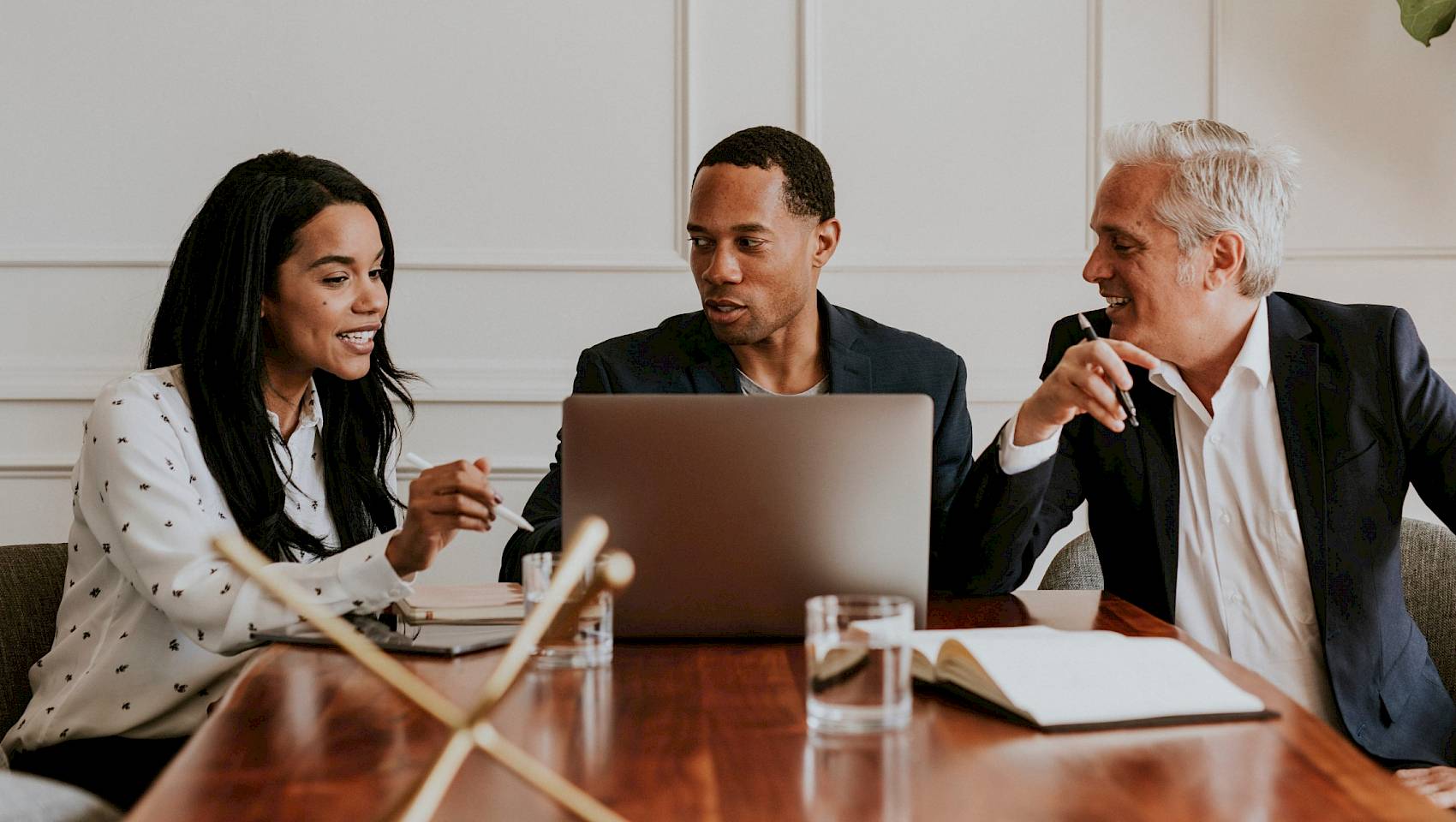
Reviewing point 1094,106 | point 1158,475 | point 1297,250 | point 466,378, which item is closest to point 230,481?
point 466,378

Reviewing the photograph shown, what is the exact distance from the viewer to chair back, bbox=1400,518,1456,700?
1846mm

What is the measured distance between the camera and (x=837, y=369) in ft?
6.91

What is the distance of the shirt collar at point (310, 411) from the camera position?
6.52 feet

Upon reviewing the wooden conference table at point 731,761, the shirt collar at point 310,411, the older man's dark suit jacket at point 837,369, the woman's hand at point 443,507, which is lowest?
the wooden conference table at point 731,761

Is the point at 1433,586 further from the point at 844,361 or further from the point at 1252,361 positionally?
the point at 844,361

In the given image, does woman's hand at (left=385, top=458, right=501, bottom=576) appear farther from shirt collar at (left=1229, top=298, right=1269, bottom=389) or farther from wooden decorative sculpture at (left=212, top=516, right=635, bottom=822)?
shirt collar at (left=1229, top=298, right=1269, bottom=389)

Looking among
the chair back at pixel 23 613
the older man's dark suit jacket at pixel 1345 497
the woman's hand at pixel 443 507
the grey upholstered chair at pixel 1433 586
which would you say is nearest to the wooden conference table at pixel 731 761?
the woman's hand at pixel 443 507

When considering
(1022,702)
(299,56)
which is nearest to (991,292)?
(299,56)

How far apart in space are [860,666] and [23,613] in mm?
1300

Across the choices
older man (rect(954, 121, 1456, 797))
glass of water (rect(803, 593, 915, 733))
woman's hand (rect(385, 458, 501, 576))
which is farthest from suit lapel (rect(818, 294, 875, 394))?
glass of water (rect(803, 593, 915, 733))

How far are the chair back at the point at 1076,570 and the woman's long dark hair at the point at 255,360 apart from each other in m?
1.04

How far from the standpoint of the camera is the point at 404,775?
0.91 meters

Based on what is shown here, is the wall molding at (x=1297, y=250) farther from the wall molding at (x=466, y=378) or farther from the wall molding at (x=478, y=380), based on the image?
the wall molding at (x=466, y=378)

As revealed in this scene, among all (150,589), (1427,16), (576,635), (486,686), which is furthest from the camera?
(1427,16)
